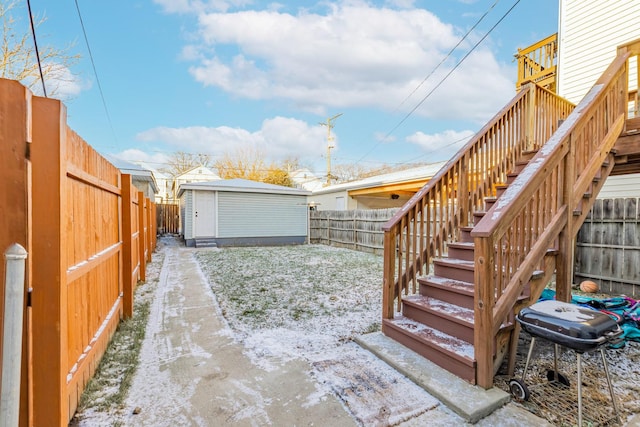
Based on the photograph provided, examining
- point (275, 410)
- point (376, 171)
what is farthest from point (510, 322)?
point (376, 171)

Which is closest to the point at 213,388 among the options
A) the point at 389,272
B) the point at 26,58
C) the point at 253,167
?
the point at 389,272

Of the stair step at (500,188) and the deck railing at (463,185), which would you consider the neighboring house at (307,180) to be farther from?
the stair step at (500,188)

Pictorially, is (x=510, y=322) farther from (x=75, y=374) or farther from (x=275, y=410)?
(x=75, y=374)

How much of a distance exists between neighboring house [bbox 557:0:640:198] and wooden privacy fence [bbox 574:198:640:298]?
5.41 feet

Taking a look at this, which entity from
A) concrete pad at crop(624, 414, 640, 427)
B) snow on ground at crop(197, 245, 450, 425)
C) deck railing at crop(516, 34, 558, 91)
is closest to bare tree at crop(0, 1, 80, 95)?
snow on ground at crop(197, 245, 450, 425)

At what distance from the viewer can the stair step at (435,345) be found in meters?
2.14

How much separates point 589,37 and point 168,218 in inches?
696

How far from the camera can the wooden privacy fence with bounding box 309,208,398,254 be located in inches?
384

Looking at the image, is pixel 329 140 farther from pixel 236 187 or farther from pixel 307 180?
pixel 236 187

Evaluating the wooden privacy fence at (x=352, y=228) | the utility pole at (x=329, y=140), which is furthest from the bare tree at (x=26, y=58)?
the utility pole at (x=329, y=140)

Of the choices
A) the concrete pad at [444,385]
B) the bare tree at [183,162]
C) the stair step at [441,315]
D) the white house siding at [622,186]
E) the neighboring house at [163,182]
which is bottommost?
the concrete pad at [444,385]

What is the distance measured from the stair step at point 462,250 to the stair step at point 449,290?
0.35 meters

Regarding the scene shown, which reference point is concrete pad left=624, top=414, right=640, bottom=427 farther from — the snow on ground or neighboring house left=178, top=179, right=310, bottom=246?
neighboring house left=178, top=179, right=310, bottom=246

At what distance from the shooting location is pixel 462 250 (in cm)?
326
